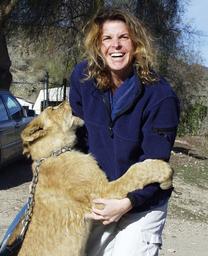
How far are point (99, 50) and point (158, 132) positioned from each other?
69 cm

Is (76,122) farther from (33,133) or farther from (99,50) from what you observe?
(99,50)

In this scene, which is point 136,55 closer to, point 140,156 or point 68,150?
point 140,156

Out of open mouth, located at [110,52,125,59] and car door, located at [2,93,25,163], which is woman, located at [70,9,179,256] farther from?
car door, located at [2,93,25,163]

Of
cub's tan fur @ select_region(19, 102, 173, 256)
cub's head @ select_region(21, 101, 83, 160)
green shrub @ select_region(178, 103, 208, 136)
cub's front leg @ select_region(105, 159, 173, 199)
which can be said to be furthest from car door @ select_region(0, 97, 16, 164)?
green shrub @ select_region(178, 103, 208, 136)

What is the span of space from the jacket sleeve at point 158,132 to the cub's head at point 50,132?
2.68 feet

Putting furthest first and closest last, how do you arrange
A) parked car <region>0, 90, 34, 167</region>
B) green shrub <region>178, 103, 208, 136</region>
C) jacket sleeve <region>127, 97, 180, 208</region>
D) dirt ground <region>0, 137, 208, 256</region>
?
green shrub <region>178, 103, 208, 136</region> < parked car <region>0, 90, 34, 167</region> < dirt ground <region>0, 137, 208, 256</region> < jacket sleeve <region>127, 97, 180, 208</region>

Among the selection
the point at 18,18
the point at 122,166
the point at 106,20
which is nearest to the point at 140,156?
the point at 122,166

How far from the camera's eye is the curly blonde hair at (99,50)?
3.35 metres

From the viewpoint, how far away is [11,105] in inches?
465

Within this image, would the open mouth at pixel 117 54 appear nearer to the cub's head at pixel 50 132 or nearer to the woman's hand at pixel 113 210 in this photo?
the cub's head at pixel 50 132

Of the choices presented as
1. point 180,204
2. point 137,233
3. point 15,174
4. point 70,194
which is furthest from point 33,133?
point 15,174

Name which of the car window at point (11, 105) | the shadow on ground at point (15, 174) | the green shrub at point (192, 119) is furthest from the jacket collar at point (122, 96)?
the green shrub at point (192, 119)

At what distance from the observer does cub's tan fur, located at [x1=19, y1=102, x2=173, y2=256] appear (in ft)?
11.2

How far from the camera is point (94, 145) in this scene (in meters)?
3.58
